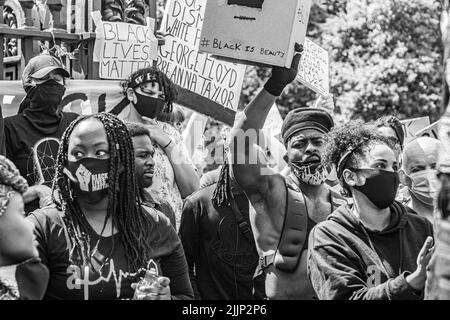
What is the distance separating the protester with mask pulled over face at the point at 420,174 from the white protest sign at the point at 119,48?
2.30 m

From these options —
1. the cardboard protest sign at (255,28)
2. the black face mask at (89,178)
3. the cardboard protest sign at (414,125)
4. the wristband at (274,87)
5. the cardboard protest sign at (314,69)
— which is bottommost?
the cardboard protest sign at (414,125)

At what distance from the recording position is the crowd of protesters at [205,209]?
4816 mm

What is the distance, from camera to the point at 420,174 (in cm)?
684

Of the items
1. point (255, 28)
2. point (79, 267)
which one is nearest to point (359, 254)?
point (79, 267)

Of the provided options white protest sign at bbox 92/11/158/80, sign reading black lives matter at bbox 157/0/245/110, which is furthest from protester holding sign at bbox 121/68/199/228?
sign reading black lives matter at bbox 157/0/245/110

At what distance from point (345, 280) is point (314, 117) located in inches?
69.9

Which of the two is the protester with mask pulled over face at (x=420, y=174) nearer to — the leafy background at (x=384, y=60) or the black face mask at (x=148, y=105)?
the black face mask at (x=148, y=105)

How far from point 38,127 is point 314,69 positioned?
3203 millimetres

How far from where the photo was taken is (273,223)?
6.14 metres

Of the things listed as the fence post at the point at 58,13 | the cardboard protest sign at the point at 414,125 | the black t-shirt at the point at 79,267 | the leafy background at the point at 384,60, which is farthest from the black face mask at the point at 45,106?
the leafy background at the point at 384,60

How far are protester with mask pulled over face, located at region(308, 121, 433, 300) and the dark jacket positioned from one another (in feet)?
4.27

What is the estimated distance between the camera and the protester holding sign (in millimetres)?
7129

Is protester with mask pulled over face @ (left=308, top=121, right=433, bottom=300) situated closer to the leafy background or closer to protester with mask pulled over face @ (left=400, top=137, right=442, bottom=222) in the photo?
protester with mask pulled over face @ (left=400, top=137, right=442, bottom=222)

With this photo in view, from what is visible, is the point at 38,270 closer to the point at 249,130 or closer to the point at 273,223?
the point at 249,130
